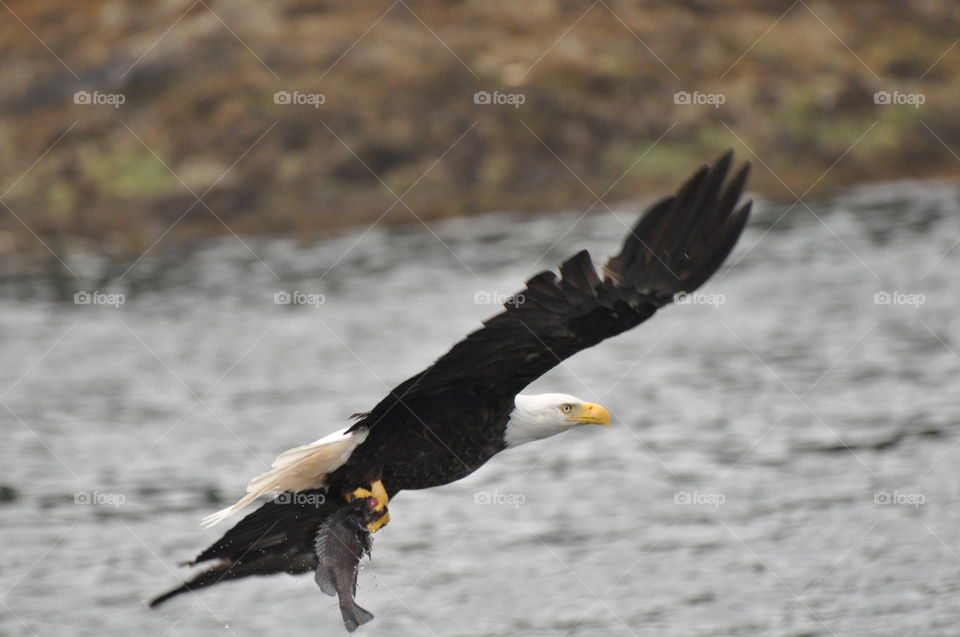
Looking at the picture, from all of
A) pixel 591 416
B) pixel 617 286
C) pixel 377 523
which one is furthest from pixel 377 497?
pixel 617 286

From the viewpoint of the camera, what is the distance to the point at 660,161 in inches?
934

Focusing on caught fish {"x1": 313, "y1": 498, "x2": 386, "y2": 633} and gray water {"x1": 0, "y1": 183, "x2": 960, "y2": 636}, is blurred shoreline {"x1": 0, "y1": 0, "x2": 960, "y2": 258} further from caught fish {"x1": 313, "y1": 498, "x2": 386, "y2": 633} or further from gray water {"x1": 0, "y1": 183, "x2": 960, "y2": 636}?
caught fish {"x1": 313, "y1": 498, "x2": 386, "y2": 633}

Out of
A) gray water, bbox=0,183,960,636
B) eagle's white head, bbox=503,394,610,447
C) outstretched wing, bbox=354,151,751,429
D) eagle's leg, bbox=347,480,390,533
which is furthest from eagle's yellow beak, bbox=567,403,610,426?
gray water, bbox=0,183,960,636

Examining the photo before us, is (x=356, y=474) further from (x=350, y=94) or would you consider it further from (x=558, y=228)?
(x=350, y=94)

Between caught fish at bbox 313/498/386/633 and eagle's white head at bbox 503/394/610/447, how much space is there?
694 mm

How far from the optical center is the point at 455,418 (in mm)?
7016

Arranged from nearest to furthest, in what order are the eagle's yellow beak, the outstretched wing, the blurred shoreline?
the outstretched wing
the eagle's yellow beak
the blurred shoreline

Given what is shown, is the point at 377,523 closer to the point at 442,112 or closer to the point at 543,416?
the point at 543,416

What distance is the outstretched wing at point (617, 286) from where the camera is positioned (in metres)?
6.19

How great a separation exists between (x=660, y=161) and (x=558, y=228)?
270cm

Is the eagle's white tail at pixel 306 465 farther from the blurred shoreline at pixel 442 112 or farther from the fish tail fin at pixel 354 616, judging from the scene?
the blurred shoreline at pixel 442 112

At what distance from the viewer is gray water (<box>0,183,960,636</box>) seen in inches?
423

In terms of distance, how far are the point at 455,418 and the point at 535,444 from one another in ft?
24.1

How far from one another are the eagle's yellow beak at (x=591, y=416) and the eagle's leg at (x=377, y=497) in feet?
3.01
